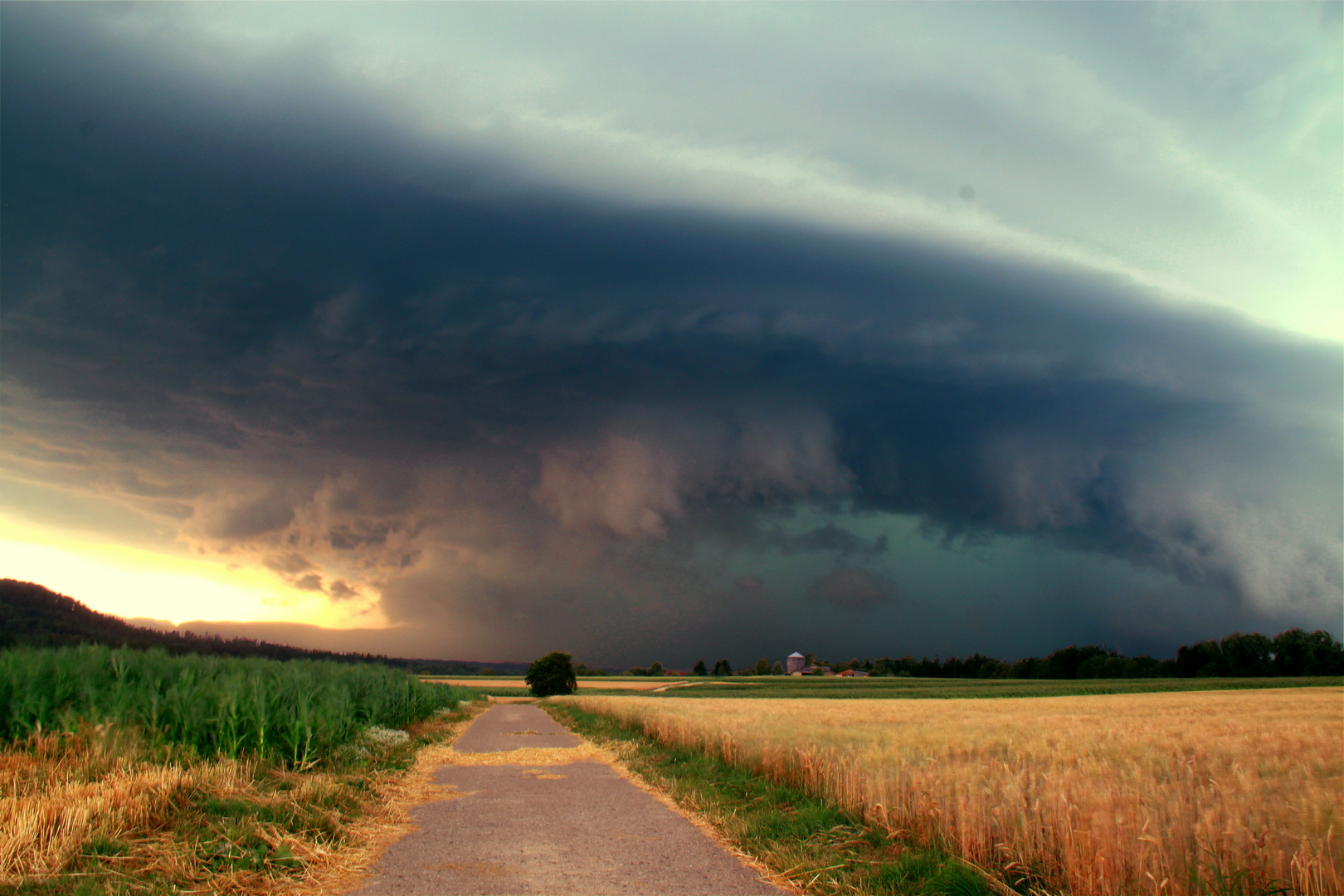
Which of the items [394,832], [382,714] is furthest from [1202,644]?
[394,832]

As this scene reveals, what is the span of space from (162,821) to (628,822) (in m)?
6.13

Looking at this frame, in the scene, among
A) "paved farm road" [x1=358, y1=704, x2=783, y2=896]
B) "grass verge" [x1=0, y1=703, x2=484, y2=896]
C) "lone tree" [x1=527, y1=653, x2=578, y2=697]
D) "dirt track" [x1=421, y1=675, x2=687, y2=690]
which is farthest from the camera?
"dirt track" [x1=421, y1=675, x2=687, y2=690]

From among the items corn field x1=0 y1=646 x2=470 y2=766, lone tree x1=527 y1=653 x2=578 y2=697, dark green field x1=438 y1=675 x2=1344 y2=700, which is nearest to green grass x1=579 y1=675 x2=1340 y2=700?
dark green field x1=438 y1=675 x2=1344 y2=700

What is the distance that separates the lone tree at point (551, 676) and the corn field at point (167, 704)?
9230 centimetres

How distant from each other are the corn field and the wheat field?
8979mm

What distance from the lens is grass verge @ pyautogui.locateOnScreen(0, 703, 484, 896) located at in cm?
691

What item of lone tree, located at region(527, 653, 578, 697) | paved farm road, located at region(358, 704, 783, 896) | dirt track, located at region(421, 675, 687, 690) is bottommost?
dirt track, located at region(421, 675, 687, 690)

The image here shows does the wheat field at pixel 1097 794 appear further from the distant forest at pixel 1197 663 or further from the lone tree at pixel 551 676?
the distant forest at pixel 1197 663

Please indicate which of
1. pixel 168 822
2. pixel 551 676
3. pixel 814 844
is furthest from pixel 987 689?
pixel 168 822

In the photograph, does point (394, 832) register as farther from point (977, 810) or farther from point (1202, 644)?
point (1202, 644)

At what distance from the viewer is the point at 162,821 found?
27.2ft

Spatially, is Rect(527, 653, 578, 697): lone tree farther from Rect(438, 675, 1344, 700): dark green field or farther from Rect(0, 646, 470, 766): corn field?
Rect(0, 646, 470, 766): corn field

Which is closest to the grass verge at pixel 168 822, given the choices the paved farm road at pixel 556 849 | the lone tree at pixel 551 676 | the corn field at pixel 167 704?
the corn field at pixel 167 704

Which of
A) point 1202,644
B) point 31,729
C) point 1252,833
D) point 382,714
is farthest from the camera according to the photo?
point 1202,644
